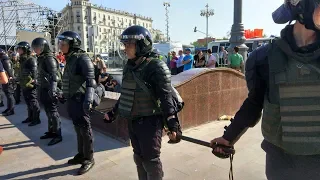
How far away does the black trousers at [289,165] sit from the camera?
1.44m

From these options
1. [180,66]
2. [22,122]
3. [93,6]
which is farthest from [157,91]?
[93,6]

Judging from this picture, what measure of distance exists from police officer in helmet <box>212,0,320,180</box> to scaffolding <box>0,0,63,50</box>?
961 inches

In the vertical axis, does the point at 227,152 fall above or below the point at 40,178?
above

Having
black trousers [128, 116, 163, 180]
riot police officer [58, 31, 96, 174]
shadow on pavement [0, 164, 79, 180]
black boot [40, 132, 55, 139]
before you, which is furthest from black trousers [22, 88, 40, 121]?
black trousers [128, 116, 163, 180]

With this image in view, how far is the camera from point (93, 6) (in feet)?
321

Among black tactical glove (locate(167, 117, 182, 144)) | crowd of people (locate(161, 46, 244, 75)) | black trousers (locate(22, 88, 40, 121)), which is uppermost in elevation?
crowd of people (locate(161, 46, 244, 75))

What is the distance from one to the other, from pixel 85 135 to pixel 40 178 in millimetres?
817

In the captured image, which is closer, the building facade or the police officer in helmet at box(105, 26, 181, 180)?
the police officer in helmet at box(105, 26, 181, 180)

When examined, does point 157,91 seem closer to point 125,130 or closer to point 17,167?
point 125,130

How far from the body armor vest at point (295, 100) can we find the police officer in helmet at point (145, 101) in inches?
47.5

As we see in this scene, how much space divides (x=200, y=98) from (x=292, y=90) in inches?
159

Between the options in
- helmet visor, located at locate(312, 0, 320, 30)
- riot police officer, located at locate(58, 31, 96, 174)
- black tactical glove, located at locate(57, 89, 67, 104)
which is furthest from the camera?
black tactical glove, located at locate(57, 89, 67, 104)

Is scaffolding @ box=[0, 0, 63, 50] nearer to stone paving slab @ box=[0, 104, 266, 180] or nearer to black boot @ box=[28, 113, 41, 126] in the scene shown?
black boot @ box=[28, 113, 41, 126]

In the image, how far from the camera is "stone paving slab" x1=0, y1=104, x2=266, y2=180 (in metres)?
3.62
